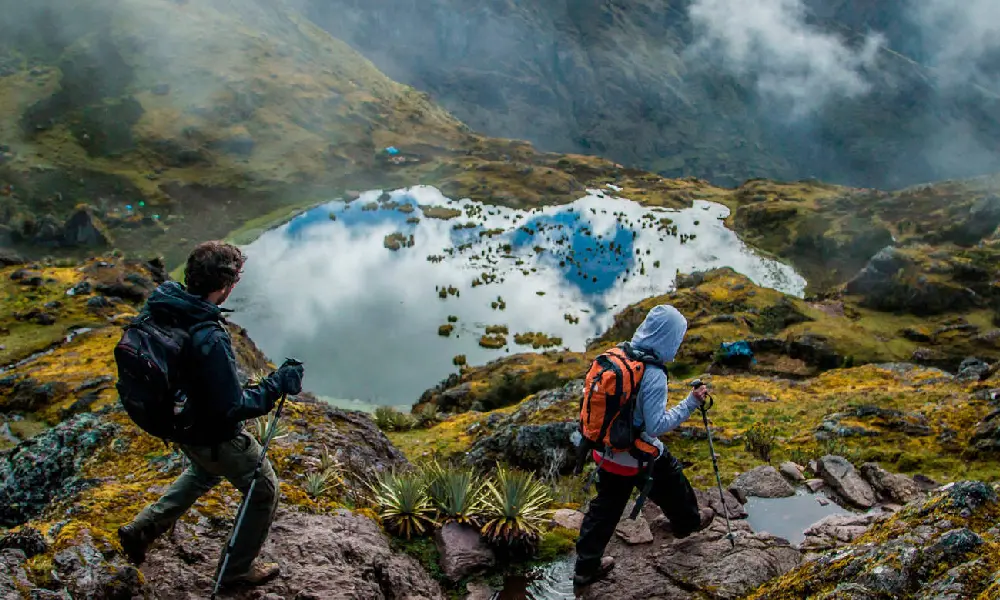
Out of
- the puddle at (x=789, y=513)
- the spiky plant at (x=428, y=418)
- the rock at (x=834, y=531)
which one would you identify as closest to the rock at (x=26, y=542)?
the rock at (x=834, y=531)

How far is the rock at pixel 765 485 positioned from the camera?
10.4 m

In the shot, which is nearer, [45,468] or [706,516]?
[706,516]

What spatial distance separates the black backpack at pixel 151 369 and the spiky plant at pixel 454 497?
15.9ft

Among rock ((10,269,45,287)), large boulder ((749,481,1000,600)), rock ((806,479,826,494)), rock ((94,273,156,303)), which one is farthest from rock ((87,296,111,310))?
large boulder ((749,481,1000,600))

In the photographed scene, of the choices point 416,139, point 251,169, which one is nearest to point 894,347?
point 251,169

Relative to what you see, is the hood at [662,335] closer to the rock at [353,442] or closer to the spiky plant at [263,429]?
the rock at [353,442]

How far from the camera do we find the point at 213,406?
5.21m

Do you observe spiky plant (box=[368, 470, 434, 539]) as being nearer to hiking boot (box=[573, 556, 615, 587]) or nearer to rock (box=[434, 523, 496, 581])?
rock (box=[434, 523, 496, 581])

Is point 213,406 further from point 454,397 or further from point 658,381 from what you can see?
point 454,397

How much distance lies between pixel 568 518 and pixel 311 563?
4.48 metres

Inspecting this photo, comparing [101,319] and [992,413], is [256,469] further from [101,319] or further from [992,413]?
[101,319]

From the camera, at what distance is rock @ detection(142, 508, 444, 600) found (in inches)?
254

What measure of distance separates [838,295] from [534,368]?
2818 cm

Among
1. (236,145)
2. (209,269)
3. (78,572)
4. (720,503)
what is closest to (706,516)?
(720,503)
